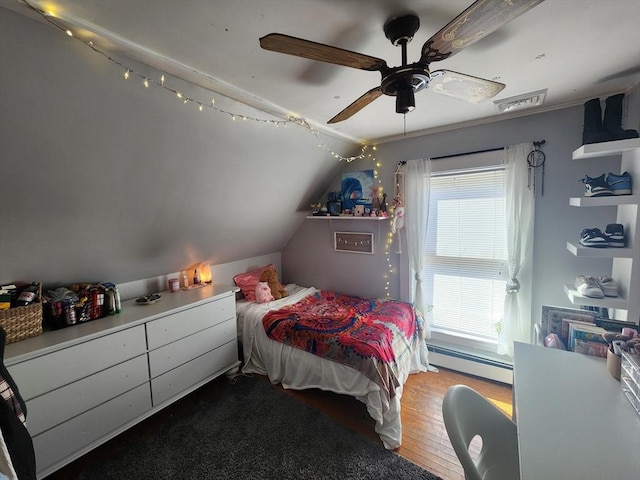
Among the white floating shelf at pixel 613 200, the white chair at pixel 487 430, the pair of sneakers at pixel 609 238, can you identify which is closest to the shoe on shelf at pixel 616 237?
the pair of sneakers at pixel 609 238

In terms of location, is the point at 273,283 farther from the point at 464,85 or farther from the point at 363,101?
the point at 464,85

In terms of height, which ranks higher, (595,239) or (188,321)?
(595,239)

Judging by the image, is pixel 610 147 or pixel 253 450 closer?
pixel 610 147

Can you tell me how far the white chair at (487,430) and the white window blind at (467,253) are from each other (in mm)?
1573

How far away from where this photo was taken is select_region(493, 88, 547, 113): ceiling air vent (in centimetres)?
185

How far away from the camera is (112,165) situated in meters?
1.65

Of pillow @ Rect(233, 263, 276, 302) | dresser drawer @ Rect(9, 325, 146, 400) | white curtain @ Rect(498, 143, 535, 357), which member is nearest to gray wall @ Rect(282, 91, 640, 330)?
white curtain @ Rect(498, 143, 535, 357)

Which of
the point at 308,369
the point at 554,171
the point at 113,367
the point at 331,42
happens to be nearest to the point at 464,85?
the point at 331,42

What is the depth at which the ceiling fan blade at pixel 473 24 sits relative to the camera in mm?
774

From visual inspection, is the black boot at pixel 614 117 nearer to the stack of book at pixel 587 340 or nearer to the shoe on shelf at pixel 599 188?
the shoe on shelf at pixel 599 188

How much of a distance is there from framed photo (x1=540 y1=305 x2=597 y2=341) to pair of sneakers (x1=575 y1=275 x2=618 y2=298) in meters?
0.13

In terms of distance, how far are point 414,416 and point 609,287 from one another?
166 centimetres

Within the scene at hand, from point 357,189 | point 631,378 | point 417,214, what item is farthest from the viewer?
point 357,189

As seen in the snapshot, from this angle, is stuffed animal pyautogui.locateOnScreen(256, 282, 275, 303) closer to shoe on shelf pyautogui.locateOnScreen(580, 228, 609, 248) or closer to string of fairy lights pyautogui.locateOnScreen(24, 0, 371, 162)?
string of fairy lights pyautogui.locateOnScreen(24, 0, 371, 162)
